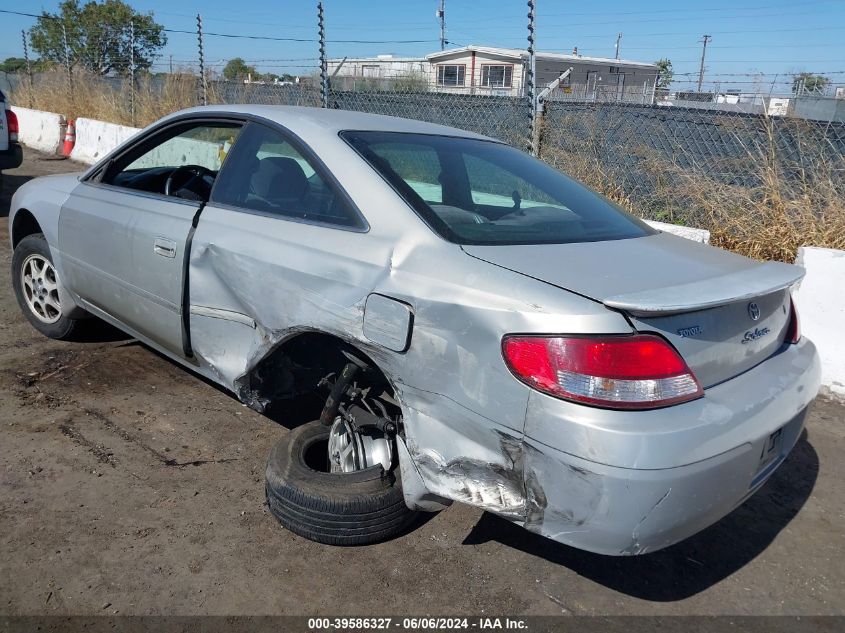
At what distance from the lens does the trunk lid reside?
2096mm

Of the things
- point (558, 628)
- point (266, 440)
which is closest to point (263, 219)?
point (266, 440)

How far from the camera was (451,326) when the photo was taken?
2.20m

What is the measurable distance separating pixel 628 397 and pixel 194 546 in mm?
1732

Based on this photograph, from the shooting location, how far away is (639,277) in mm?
2266

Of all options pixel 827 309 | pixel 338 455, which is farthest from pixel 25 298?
pixel 827 309

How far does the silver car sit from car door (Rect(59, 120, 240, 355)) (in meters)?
0.02

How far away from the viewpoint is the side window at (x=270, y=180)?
289 centimetres

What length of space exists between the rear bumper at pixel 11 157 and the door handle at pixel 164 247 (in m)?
7.52

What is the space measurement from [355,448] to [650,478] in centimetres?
126

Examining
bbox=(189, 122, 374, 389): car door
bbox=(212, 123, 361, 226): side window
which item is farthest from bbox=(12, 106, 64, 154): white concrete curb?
bbox=(189, 122, 374, 389): car door

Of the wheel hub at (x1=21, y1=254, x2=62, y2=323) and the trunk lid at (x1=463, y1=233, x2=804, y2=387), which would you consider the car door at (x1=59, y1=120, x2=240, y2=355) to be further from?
the trunk lid at (x1=463, y1=233, x2=804, y2=387)

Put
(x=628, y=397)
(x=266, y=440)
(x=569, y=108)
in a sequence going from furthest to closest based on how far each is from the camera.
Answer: (x=569, y=108)
(x=266, y=440)
(x=628, y=397)

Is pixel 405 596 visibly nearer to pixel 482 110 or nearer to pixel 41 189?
pixel 41 189

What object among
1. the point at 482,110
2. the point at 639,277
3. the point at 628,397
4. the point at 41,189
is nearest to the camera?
the point at 628,397
